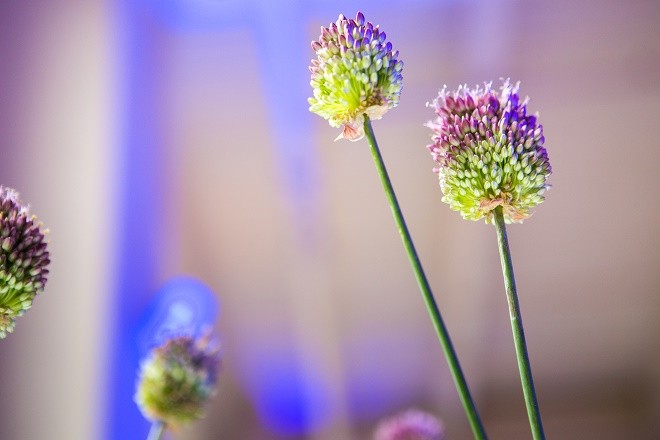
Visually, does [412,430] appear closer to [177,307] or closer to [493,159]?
[493,159]

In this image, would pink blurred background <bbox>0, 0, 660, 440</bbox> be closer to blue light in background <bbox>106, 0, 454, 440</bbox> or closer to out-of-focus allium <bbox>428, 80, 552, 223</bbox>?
blue light in background <bbox>106, 0, 454, 440</bbox>

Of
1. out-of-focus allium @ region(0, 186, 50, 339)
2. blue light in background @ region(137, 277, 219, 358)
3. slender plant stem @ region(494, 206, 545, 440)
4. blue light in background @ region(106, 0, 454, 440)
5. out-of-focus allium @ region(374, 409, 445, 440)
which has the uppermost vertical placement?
blue light in background @ region(106, 0, 454, 440)

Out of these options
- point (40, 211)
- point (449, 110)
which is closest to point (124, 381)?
point (40, 211)

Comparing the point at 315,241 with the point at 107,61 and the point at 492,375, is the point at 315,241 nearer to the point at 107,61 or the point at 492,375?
the point at 107,61

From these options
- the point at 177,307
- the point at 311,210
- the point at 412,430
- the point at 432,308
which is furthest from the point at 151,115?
the point at 432,308

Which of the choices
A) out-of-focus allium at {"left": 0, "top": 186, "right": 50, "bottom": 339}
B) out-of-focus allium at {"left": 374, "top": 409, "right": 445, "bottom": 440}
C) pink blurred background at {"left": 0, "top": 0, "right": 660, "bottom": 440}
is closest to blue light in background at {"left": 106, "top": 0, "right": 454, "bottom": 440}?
pink blurred background at {"left": 0, "top": 0, "right": 660, "bottom": 440}

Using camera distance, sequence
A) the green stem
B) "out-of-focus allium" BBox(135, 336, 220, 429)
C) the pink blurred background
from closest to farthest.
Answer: the green stem, "out-of-focus allium" BBox(135, 336, 220, 429), the pink blurred background
